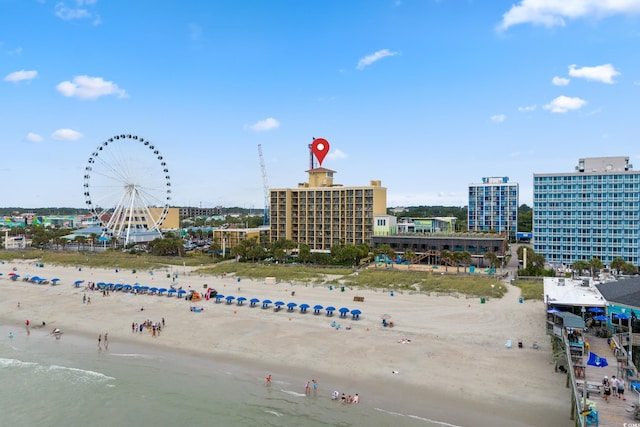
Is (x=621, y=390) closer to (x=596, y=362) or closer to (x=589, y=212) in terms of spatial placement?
(x=596, y=362)

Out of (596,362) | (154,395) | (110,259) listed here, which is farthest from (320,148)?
(596,362)

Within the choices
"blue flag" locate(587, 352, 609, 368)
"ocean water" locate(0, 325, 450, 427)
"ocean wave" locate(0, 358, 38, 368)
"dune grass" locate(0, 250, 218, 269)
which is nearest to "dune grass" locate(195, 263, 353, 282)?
"dune grass" locate(0, 250, 218, 269)

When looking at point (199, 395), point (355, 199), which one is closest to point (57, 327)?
point (199, 395)

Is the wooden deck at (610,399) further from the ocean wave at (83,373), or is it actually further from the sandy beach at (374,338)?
the ocean wave at (83,373)

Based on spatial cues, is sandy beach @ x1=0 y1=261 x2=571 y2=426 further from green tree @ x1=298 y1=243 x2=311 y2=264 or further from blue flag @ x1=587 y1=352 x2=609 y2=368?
green tree @ x1=298 y1=243 x2=311 y2=264

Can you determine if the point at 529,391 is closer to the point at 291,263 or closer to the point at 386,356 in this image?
the point at 386,356
